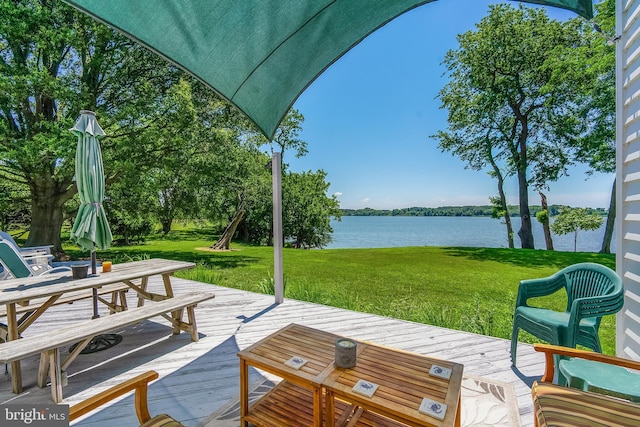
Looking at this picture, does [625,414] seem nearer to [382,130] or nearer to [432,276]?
[432,276]

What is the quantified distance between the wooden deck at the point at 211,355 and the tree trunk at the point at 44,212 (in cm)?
569

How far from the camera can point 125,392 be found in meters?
1.25

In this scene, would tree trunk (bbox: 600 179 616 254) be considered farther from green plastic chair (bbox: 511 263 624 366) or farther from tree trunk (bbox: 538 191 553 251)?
green plastic chair (bbox: 511 263 624 366)

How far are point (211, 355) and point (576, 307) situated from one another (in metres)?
3.07

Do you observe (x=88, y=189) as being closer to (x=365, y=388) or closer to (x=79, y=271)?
(x=79, y=271)

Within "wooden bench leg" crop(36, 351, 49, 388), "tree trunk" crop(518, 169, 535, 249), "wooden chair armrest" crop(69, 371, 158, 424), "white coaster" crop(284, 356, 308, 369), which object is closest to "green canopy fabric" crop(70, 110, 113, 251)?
"wooden bench leg" crop(36, 351, 49, 388)

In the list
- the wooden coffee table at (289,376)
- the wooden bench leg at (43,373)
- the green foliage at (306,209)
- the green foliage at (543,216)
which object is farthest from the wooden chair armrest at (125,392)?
the green foliage at (306,209)

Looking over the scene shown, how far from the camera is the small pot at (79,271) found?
282cm

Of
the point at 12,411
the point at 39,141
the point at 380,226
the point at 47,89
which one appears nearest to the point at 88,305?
the point at 12,411

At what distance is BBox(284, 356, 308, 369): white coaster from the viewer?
1564mm

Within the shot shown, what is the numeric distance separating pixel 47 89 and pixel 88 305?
5.36 meters

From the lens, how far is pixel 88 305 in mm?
4281

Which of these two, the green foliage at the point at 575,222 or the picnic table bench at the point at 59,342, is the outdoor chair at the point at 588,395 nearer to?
the picnic table bench at the point at 59,342

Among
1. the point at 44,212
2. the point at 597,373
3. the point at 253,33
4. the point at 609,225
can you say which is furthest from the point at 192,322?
the point at 609,225
